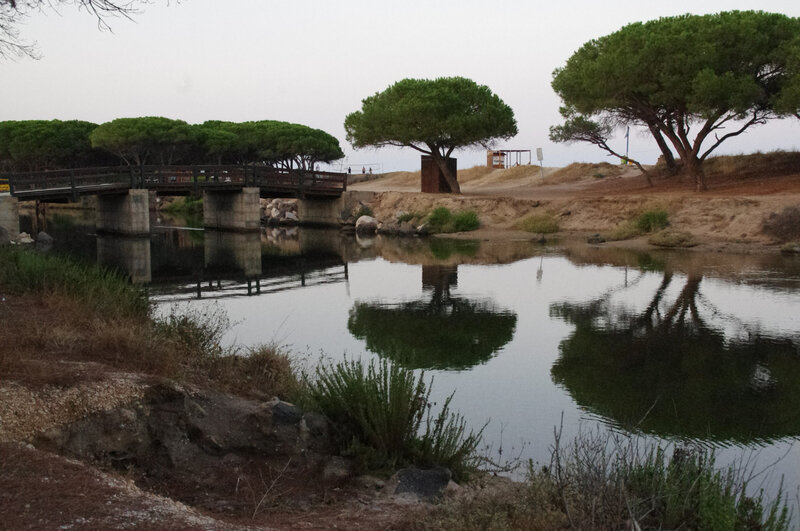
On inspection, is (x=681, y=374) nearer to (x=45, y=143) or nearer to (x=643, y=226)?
(x=643, y=226)

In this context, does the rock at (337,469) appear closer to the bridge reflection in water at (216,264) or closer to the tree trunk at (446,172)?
the bridge reflection in water at (216,264)

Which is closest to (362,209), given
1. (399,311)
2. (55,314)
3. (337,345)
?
(399,311)

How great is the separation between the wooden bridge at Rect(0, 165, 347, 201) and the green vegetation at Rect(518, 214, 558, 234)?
1345 cm

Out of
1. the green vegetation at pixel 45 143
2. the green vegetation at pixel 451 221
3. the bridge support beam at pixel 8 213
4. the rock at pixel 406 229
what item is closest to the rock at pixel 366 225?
the rock at pixel 406 229

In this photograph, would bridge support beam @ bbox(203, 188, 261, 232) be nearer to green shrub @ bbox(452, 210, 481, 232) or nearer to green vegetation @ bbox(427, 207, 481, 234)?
green vegetation @ bbox(427, 207, 481, 234)

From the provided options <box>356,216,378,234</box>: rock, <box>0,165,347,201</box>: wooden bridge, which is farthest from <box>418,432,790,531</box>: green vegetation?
<box>356,216,378,234</box>: rock

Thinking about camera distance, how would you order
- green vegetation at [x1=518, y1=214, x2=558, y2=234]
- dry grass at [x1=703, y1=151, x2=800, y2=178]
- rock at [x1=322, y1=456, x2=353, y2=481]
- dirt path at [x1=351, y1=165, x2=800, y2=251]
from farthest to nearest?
dry grass at [x1=703, y1=151, x2=800, y2=178]
green vegetation at [x1=518, y1=214, x2=558, y2=234]
dirt path at [x1=351, y1=165, x2=800, y2=251]
rock at [x1=322, y1=456, x2=353, y2=481]

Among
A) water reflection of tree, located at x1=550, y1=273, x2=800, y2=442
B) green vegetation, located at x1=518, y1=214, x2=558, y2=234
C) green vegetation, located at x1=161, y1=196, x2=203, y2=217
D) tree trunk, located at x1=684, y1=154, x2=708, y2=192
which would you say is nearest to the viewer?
water reflection of tree, located at x1=550, y1=273, x2=800, y2=442

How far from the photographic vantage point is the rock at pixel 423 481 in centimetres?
707

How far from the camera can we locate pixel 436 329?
1681 cm

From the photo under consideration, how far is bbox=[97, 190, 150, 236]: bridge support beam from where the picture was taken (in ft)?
126

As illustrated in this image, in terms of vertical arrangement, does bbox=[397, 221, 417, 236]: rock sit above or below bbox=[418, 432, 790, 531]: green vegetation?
above

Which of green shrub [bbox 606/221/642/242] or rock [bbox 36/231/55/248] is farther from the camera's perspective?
green shrub [bbox 606/221/642/242]

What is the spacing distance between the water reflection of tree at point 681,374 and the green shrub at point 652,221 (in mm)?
17048
